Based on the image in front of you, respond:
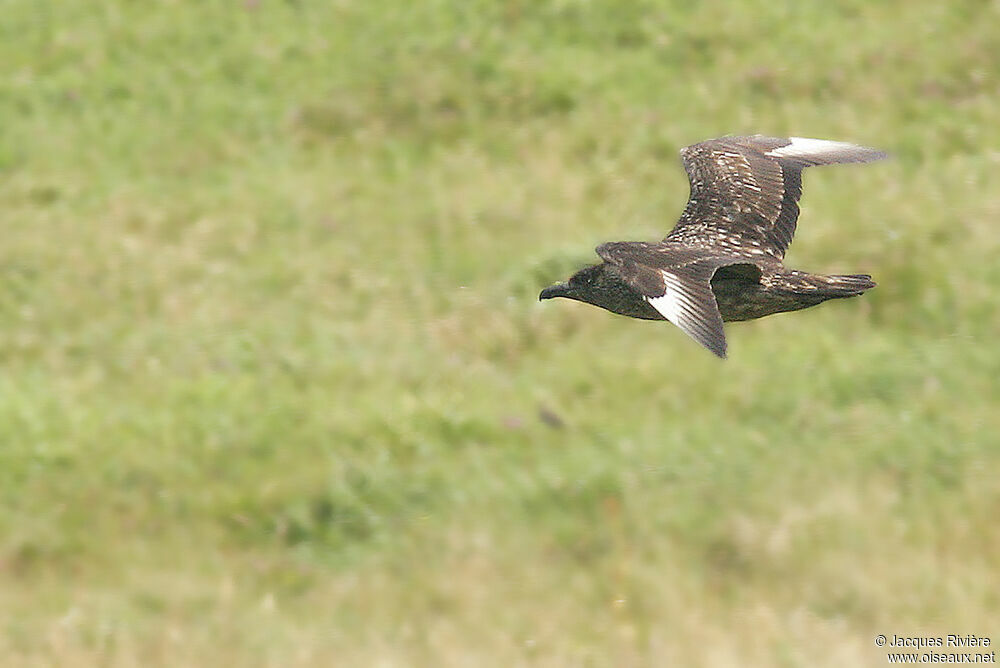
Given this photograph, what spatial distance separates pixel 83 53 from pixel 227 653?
9.92m

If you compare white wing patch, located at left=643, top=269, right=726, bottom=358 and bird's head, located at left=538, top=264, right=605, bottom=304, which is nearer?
white wing patch, located at left=643, top=269, right=726, bottom=358

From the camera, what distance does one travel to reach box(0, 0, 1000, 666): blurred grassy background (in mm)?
9164

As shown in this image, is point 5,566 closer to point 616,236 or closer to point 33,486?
point 33,486

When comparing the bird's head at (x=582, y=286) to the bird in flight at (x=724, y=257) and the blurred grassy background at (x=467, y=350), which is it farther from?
the blurred grassy background at (x=467, y=350)

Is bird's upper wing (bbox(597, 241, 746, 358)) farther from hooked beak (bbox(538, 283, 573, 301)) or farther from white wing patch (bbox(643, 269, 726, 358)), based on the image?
hooked beak (bbox(538, 283, 573, 301))

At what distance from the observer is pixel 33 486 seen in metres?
10.3

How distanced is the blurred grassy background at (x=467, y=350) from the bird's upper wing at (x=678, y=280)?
10.8ft

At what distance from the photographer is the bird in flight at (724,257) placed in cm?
568

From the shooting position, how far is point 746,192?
729 cm

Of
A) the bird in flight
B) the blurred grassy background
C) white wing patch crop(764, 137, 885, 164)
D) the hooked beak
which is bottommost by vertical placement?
the blurred grassy background

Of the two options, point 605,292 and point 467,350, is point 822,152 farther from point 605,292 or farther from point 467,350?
point 467,350

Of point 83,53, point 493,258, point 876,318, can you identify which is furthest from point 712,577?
point 83,53

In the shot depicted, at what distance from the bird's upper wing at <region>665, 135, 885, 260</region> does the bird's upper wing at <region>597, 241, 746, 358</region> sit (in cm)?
66

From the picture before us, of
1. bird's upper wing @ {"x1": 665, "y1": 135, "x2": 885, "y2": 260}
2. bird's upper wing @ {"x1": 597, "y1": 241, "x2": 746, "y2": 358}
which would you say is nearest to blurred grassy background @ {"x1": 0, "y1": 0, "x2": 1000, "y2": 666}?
bird's upper wing @ {"x1": 665, "y1": 135, "x2": 885, "y2": 260}
